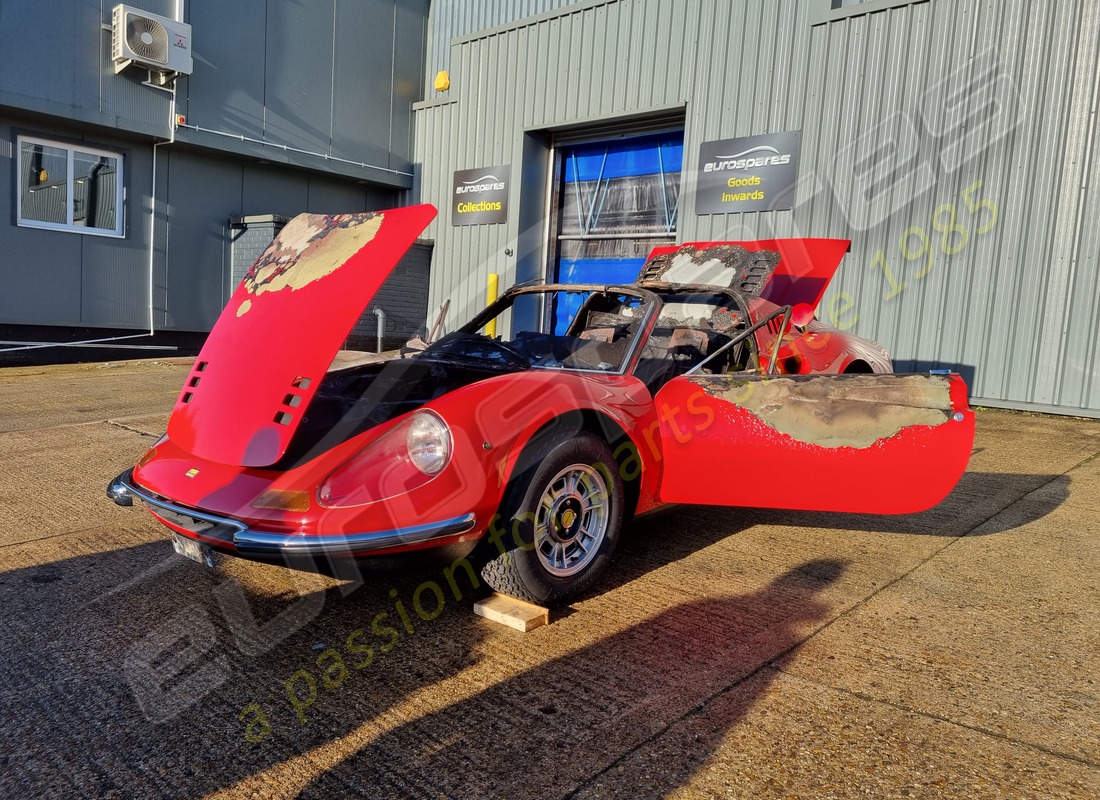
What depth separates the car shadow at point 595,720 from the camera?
1.89m

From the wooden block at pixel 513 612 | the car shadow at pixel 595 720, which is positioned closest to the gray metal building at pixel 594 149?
the wooden block at pixel 513 612

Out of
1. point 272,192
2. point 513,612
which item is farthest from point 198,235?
point 513,612

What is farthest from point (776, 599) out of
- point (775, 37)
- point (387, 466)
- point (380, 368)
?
point (775, 37)

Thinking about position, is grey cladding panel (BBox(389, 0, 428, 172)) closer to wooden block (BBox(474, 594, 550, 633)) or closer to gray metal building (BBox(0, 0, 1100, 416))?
gray metal building (BBox(0, 0, 1100, 416))

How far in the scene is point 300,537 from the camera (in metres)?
2.37

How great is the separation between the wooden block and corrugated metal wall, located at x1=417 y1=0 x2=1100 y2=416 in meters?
5.38

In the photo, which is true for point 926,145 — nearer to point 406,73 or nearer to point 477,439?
point 477,439

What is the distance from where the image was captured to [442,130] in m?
13.6

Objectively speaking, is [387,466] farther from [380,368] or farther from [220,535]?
[380,368]

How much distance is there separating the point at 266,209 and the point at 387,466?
38.4 ft

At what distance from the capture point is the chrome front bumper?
236cm

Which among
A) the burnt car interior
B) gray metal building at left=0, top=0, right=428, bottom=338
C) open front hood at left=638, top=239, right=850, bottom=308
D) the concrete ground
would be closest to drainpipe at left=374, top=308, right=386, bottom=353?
gray metal building at left=0, top=0, right=428, bottom=338

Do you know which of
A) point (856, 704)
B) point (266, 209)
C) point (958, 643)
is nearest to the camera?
point (856, 704)

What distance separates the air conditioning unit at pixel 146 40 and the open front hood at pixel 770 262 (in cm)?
906
